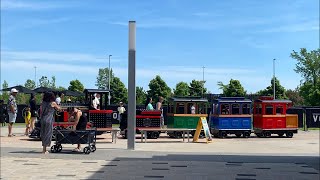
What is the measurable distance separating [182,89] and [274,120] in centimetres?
4833

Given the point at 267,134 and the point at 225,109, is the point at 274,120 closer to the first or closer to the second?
the point at 267,134

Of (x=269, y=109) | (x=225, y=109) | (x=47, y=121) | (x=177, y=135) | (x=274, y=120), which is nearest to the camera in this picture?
(x=47, y=121)

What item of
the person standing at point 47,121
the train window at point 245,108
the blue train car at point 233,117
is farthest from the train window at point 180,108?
the person standing at point 47,121

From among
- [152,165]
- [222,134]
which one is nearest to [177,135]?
[222,134]

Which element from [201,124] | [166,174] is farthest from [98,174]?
[201,124]

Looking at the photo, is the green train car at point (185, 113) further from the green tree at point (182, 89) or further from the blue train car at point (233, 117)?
the green tree at point (182, 89)

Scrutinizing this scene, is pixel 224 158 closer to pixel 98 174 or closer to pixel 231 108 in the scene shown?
pixel 98 174

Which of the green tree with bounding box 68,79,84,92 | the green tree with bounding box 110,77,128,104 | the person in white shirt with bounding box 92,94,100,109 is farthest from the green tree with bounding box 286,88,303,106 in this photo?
the person in white shirt with bounding box 92,94,100,109

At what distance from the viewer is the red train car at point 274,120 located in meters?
25.8

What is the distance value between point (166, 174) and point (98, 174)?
146 centimetres

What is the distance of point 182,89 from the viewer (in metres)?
74.1

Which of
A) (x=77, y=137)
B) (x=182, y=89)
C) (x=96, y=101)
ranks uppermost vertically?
(x=182, y=89)

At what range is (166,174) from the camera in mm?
10781

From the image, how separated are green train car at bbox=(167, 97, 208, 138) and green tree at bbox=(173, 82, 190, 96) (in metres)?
47.6
